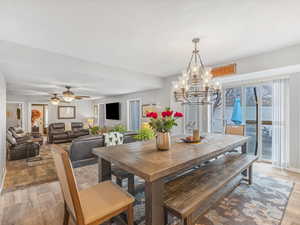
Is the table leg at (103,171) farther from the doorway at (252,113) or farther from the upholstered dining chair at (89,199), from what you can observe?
the doorway at (252,113)

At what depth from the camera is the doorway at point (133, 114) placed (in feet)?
23.0

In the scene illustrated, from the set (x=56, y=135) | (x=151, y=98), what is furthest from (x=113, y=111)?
(x=151, y=98)

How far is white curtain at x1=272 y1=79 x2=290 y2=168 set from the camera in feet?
11.1

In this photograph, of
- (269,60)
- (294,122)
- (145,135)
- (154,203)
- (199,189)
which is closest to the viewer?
Result: (154,203)

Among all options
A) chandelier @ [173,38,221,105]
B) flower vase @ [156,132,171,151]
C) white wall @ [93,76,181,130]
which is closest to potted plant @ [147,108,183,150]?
flower vase @ [156,132,171,151]

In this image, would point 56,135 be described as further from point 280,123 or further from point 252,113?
point 280,123

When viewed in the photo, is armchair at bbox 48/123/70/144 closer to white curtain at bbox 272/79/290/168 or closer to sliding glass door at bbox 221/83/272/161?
sliding glass door at bbox 221/83/272/161

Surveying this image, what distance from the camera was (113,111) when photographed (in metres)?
8.11

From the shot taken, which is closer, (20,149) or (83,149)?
(83,149)

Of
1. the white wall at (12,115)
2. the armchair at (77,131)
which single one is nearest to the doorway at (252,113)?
the armchair at (77,131)

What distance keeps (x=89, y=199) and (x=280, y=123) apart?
430 centimetres

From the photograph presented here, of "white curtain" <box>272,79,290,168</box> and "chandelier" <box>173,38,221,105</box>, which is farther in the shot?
"white curtain" <box>272,79,290,168</box>

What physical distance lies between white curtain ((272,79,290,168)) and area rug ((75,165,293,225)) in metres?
0.91

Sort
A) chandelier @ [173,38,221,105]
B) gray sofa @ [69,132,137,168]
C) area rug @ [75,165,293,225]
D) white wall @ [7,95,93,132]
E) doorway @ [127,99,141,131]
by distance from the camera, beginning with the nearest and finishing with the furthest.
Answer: area rug @ [75,165,293,225], chandelier @ [173,38,221,105], gray sofa @ [69,132,137,168], doorway @ [127,99,141,131], white wall @ [7,95,93,132]
